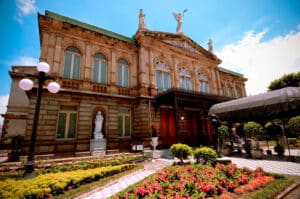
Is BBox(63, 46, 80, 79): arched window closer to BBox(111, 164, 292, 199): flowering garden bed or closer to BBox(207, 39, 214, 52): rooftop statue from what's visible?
BBox(111, 164, 292, 199): flowering garden bed

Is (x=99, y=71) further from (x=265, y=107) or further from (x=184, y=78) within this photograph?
(x=265, y=107)

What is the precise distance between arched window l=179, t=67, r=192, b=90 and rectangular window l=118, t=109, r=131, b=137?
23.4 ft

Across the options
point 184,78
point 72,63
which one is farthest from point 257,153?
point 72,63

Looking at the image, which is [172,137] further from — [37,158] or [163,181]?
[37,158]

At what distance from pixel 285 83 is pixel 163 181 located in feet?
94.6

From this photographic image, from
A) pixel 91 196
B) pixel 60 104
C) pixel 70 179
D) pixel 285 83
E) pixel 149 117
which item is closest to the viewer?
pixel 91 196

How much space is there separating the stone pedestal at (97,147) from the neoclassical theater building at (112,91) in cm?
47

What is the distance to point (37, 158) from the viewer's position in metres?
9.17

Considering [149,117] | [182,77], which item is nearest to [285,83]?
[182,77]

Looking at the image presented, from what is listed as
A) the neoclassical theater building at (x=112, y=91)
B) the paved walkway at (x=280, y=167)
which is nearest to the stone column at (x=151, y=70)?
the neoclassical theater building at (x=112, y=91)

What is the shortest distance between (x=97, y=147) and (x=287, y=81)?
29.7 meters

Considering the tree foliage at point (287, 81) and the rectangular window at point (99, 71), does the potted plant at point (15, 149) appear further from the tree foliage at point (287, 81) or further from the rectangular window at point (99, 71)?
the tree foliage at point (287, 81)

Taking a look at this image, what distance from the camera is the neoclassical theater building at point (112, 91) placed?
10.8 meters

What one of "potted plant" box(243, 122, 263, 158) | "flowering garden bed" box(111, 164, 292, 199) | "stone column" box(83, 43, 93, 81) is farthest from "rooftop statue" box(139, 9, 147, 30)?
"flowering garden bed" box(111, 164, 292, 199)
